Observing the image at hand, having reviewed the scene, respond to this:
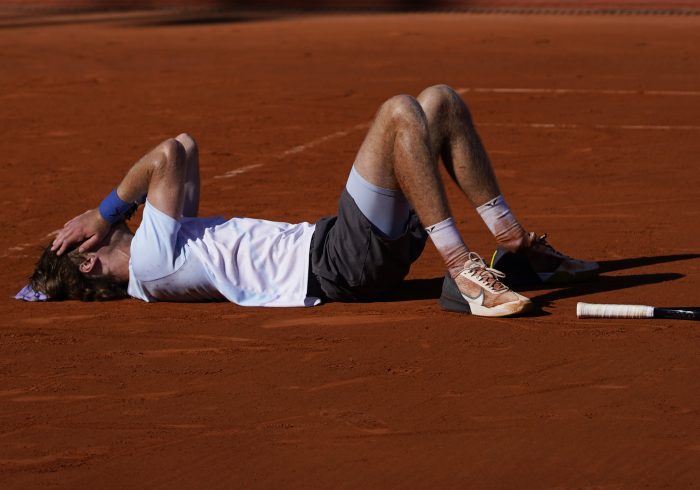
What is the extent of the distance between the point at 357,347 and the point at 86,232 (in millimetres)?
1436

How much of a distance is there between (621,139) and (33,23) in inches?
532

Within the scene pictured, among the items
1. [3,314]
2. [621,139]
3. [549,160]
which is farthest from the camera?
[621,139]

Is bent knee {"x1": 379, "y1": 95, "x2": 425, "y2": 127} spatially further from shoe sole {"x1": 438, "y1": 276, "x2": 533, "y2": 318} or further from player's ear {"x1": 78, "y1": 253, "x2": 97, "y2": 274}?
player's ear {"x1": 78, "y1": 253, "x2": 97, "y2": 274}

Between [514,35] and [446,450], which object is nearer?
[446,450]

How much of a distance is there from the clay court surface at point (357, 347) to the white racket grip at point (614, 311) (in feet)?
0.17

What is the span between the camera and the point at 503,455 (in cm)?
448

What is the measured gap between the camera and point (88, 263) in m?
6.29

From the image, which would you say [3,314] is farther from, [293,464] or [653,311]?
[653,311]

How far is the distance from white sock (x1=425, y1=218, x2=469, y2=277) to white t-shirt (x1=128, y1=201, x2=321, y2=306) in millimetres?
622

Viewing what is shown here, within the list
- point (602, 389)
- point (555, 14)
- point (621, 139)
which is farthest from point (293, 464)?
point (555, 14)

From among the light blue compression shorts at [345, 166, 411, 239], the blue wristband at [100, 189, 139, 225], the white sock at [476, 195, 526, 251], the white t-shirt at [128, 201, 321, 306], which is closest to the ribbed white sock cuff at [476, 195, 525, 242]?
the white sock at [476, 195, 526, 251]

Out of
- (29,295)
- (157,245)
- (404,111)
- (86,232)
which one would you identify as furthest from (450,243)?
(29,295)

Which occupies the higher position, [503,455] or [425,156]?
[425,156]

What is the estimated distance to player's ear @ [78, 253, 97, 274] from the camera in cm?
625
